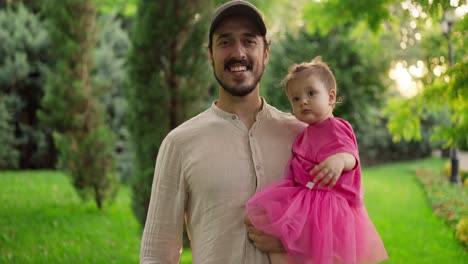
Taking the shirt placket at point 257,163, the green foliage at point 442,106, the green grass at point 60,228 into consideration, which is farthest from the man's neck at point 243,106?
the green grass at point 60,228

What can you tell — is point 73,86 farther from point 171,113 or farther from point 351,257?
point 351,257

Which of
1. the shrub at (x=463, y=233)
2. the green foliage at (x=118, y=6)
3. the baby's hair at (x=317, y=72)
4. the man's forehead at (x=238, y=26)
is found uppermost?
the green foliage at (x=118, y=6)

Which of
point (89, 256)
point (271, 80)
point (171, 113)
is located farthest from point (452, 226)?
point (271, 80)

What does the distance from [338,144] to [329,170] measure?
20 cm

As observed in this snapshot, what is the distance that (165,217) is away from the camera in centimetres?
231

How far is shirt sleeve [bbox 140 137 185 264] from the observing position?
231 cm

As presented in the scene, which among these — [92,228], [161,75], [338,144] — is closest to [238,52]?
[338,144]

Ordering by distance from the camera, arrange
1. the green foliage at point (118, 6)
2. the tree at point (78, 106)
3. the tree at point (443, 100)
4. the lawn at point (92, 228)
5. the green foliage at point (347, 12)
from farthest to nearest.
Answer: the green foliage at point (118, 6), the tree at point (78, 106), the lawn at point (92, 228), the green foliage at point (347, 12), the tree at point (443, 100)

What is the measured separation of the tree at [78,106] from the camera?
33.4 feet

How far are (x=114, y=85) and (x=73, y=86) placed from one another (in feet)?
21.2

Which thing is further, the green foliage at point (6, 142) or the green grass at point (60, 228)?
the green foliage at point (6, 142)

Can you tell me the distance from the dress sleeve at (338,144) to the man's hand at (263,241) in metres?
0.42

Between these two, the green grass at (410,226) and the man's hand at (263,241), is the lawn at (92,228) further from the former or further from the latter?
the man's hand at (263,241)

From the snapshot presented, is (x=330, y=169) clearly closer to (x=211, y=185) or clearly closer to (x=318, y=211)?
(x=318, y=211)
